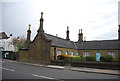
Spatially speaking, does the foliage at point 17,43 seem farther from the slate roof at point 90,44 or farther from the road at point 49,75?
the road at point 49,75

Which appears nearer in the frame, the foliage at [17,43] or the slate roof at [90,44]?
the slate roof at [90,44]

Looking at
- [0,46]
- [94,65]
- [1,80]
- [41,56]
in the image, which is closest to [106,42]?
[94,65]

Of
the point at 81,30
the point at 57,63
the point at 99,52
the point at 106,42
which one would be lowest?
the point at 57,63

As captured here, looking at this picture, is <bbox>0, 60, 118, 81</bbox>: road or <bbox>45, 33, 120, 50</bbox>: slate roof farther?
<bbox>45, 33, 120, 50</bbox>: slate roof

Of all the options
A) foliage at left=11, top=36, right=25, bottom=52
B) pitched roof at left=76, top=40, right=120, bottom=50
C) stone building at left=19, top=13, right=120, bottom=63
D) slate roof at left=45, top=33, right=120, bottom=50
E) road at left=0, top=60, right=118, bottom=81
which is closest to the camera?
road at left=0, top=60, right=118, bottom=81

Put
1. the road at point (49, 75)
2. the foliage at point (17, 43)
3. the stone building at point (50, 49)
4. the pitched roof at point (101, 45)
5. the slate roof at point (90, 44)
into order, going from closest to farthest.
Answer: the road at point (49, 75) < the stone building at point (50, 49) < the slate roof at point (90, 44) < the pitched roof at point (101, 45) < the foliage at point (17, 43)

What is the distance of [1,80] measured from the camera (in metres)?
9.61

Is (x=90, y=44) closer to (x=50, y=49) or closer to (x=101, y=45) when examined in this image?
(x=101, y=45)

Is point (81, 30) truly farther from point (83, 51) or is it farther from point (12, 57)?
point (12, 57)

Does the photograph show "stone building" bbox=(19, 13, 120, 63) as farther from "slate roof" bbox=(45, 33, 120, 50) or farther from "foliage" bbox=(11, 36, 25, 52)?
"foliage" bbox=(11, 36, 25, 52)

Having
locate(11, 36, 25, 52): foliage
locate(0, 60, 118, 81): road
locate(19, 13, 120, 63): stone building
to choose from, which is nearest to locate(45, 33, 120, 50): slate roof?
locate(19, 13, 120, 63): stone building

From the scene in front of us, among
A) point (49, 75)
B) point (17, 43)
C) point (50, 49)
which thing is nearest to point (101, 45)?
point (50, 49)

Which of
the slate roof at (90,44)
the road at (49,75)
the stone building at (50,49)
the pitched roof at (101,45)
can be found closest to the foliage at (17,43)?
the stone building at (50,49)

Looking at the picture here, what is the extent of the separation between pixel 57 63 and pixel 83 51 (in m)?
13.2
